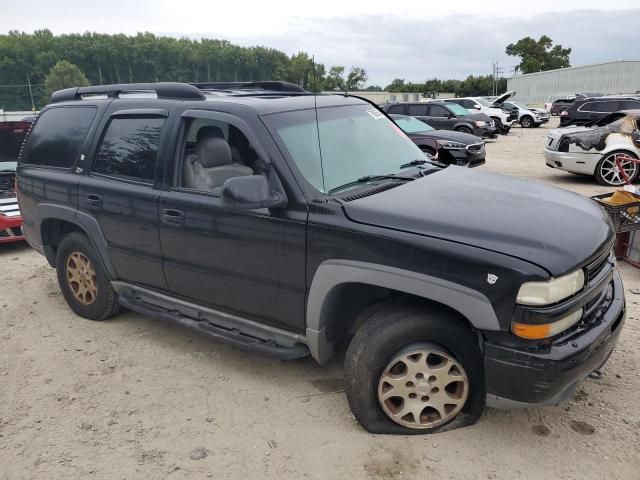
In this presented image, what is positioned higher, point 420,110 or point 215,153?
point 215,153

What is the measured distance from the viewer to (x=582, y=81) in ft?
179

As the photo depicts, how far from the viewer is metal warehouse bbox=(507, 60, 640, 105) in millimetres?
48906

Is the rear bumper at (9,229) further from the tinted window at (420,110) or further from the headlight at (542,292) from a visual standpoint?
the tinted window at (420,110)

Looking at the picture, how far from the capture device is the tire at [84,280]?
14.3 ft

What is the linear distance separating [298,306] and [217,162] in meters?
1.12

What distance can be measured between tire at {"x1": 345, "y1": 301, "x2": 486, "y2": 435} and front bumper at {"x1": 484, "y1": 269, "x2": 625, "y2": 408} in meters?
0.18

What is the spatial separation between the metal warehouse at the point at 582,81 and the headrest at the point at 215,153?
52833 millimetres

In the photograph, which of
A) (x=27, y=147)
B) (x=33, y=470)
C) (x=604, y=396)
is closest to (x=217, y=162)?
(x=33, y=470)

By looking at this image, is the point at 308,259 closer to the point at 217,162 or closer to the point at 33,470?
the point at 217,162

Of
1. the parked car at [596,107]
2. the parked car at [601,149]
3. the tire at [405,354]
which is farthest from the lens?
the parked car at [596,107]

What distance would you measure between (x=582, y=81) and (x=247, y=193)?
60.9 meters

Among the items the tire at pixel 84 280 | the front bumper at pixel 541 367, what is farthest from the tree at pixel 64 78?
the front bumper at pixel 541 367

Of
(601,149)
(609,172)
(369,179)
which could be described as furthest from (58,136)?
(609,172)

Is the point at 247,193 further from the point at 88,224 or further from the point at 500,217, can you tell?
the point at 88,224
